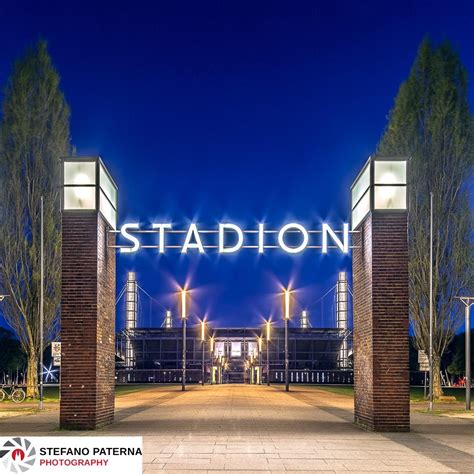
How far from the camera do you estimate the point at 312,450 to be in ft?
62.7

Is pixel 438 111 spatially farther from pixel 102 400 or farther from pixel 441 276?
pixel 102 400

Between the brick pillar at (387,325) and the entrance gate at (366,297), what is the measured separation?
Result: 0.09 ft

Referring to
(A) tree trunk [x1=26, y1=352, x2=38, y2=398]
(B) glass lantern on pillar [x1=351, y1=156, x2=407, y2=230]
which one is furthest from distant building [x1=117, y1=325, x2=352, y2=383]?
(B) glass lantern on pillar [x1=351, y1=156, x2=407, y2=230]

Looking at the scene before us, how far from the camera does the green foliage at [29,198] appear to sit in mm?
46281

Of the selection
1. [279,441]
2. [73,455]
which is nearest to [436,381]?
[279,441]

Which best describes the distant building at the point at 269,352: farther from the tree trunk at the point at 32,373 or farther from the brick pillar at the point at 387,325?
the brick pillar at the point at 387,325

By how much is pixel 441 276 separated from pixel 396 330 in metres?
23.7

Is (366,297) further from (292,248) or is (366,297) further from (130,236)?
(130,236)

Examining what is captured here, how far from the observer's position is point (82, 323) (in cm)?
2383

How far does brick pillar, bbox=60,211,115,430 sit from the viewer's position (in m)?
23.4

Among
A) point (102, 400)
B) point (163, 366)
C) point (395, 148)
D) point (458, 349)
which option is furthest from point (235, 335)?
point (102, 400)

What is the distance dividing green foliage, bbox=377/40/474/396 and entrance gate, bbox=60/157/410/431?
22.2 meters

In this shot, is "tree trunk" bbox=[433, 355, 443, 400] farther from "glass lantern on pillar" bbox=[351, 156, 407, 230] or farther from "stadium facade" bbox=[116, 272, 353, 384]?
"stadium facade" bbox=[116, 272, 353, 384]

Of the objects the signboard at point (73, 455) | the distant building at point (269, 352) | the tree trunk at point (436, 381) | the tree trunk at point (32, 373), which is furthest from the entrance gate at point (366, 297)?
the distant building at point (269, 352)
